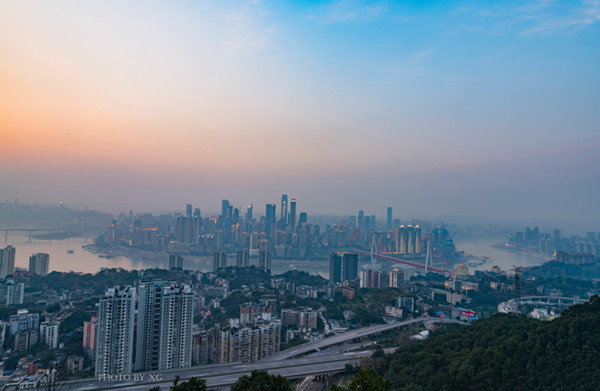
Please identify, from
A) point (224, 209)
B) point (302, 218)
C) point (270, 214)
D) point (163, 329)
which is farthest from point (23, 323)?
point (302, 218)

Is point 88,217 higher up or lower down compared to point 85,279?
higher up

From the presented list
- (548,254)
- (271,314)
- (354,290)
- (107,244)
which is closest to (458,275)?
(354,290)

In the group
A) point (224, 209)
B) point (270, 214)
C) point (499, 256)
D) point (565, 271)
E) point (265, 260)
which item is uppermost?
point (224, 209)

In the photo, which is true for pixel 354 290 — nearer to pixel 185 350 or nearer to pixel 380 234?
pixel 185 350

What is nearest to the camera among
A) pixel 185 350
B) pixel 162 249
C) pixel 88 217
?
pixel 185 350

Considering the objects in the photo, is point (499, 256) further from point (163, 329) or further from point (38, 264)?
point (38, 264)

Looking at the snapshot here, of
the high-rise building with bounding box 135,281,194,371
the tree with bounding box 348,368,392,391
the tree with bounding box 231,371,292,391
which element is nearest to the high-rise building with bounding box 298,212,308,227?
the high-rise building with bounding box 135,281,194,371
